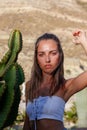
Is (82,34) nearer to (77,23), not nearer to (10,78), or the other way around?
(10,78)

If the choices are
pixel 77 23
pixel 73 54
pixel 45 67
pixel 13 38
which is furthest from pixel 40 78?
pixel 77 23

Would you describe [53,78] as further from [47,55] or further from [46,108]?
[46,108]

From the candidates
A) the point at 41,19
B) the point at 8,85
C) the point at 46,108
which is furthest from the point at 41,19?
the point at 8,85

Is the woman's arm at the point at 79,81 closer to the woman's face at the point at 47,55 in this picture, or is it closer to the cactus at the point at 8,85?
the woman's face at the point at 47,55

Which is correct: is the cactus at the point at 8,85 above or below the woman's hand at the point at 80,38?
below

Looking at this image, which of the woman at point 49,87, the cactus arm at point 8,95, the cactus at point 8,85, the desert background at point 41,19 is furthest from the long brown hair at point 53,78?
the desert background at point 41,19

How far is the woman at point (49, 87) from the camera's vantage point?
3.27 meters

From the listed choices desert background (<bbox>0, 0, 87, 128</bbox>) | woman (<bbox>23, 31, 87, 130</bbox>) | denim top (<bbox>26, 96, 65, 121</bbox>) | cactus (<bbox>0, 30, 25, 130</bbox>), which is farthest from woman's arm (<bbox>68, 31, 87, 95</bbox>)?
desert background (<bbox>0, 0, 87, 128</bbox>)

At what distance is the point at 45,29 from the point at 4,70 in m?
31.3

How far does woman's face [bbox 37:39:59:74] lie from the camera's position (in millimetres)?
3387

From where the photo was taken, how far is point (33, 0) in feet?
127

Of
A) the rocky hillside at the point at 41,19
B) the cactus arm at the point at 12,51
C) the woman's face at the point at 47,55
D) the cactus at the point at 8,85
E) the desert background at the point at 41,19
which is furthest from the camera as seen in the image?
the rocky hillside at the point at 41,19

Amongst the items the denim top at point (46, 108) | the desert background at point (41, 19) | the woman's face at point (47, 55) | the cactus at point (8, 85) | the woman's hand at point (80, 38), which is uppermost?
the desert background at point (41, 19)

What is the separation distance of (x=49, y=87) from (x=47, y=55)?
0.23 metres
